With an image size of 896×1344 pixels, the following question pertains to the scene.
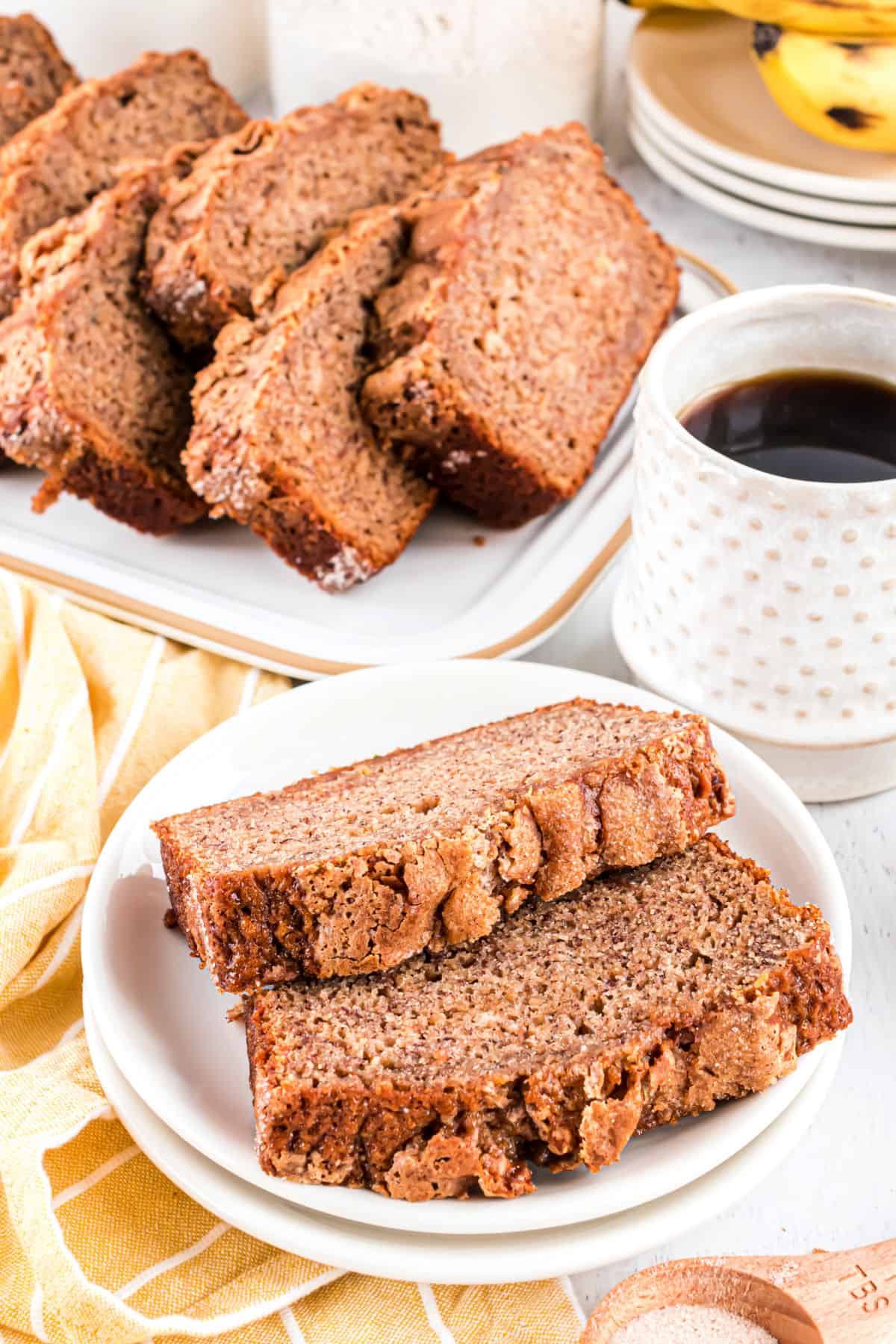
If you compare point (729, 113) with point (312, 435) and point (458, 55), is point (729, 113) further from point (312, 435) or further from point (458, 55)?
point (312, 435)

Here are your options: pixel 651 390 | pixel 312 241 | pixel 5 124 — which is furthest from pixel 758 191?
pixel 5 124

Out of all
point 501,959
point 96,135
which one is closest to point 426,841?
point 501,959

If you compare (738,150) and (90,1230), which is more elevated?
(738,150)

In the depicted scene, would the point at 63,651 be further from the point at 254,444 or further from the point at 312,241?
the point at 312,241

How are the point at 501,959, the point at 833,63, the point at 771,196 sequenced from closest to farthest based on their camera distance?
the point at 501,959, the point at 833,63, the point at 771,196

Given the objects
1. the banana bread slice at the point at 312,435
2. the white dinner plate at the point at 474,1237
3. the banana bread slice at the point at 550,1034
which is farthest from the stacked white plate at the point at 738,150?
the white dinner plate at the point at 474,1237

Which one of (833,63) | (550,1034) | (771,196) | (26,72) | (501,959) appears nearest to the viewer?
(550,1034)

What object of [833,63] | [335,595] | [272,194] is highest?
[833,63]

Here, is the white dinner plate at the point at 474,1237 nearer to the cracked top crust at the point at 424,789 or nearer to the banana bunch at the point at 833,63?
the cracked top crust at the point at 424,789
